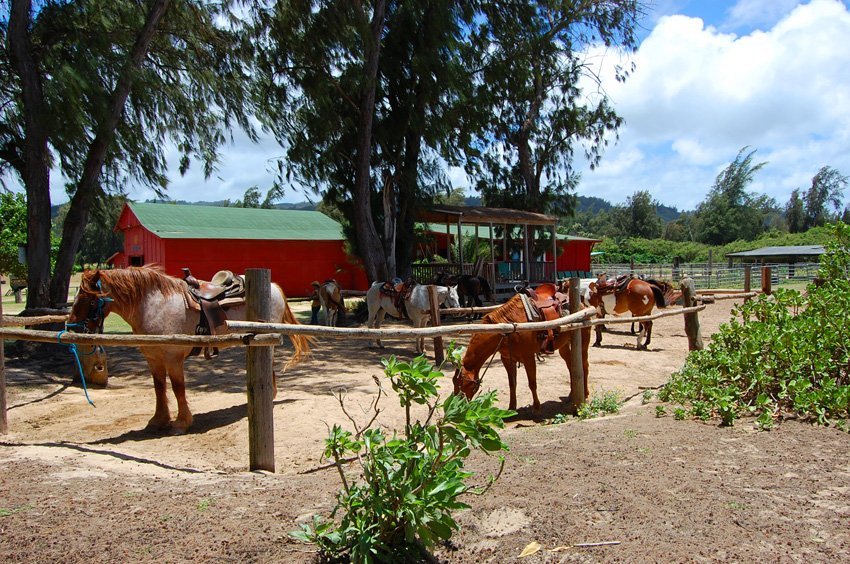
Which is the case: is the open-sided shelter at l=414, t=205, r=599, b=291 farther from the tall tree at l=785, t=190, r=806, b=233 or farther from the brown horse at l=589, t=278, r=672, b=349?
the tall tree at l=785, t=190, r=806, b=233

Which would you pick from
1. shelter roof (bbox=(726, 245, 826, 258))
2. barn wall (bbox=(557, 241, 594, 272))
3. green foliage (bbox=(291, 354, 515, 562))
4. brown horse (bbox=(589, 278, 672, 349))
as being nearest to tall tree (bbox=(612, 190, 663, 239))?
shelter roof (bbox=(726, 245, 826, 258))

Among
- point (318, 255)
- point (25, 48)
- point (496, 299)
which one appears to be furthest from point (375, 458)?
point (318, 255)

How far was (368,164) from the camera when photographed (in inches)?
624

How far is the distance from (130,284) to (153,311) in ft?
1.10

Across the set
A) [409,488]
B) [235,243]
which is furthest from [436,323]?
[235,243]

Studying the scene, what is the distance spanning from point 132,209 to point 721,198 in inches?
2383

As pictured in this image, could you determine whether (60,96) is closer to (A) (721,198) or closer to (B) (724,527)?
(B) (724,527)

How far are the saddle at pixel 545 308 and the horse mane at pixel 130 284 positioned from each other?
370 centimetres

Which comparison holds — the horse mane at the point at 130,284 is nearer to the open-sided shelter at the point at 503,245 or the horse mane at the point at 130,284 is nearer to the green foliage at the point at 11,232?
the open-sided shelter at the point at 503,245

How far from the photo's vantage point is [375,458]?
2.47 meters

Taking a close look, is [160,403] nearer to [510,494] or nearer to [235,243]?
[510,494]

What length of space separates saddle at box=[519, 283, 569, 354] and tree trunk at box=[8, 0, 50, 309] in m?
8.52

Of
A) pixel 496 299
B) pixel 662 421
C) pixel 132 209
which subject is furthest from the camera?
pixel 132 209

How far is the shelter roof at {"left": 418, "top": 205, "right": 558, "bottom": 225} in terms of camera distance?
58.3 feet
